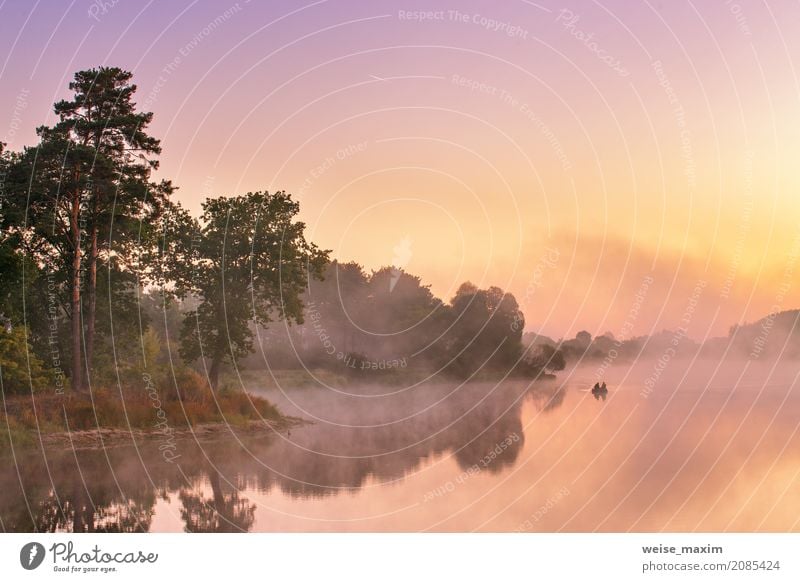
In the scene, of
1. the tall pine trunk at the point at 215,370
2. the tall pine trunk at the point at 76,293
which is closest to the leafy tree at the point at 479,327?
the tall pine trunk at the point at 215,370

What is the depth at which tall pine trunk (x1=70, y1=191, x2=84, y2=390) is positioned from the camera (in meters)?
35.9

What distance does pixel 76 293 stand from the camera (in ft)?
120

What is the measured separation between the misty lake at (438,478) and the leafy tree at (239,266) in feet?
18.7

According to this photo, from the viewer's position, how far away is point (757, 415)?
44719mm

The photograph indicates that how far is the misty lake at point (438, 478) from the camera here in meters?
24.2

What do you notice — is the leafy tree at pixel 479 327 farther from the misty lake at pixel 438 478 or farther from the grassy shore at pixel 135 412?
the grassy shore at pixel 135 412

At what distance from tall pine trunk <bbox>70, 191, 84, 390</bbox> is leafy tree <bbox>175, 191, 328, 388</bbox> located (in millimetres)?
5126

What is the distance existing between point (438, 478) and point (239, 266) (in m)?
16.8

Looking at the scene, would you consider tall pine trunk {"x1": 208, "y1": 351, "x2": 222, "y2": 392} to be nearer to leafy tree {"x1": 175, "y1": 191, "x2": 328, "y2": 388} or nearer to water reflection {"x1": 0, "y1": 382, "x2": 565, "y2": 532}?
leafy tree {"x1": 175, "y1": 191, "x2": 328, "y2": 388}

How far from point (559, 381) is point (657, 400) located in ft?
56.4

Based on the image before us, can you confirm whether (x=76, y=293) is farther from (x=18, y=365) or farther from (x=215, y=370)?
(x=215, y=370)

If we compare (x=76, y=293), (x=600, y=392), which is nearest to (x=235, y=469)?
(x=76, y=293)

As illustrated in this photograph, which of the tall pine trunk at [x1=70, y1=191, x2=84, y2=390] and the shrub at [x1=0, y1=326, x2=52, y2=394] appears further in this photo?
the tall pine trunk at [x1=70, y1=191, x2=84, y2=390]

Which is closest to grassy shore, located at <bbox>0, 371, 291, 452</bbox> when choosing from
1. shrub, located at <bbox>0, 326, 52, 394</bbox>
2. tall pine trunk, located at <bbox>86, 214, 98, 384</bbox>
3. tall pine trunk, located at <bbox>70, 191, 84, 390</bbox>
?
shrub, located at <bbox>0, 326, 52, 394</bbox>
